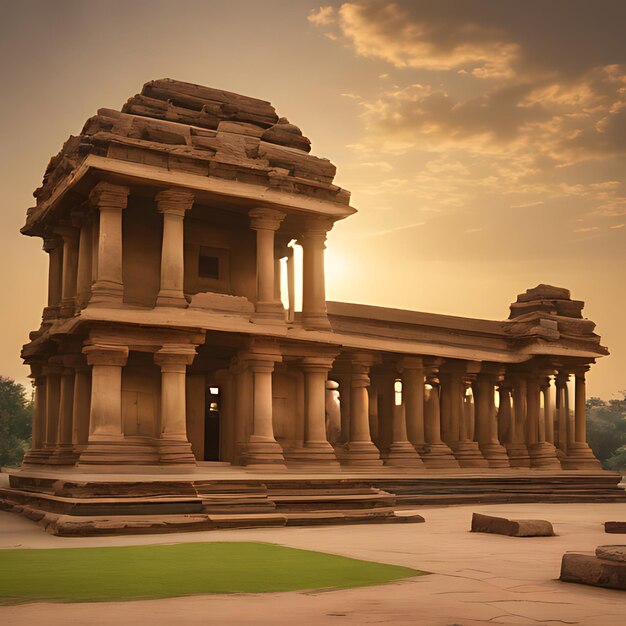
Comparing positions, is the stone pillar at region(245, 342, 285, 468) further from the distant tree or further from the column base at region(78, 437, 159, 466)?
the distant tree

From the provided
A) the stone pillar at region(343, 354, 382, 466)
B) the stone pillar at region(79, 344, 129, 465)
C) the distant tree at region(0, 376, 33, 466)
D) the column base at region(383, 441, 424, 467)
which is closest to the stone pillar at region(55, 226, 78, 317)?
the stone pillar at region(79, 344, 129, 465)

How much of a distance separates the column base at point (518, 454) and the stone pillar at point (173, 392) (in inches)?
700

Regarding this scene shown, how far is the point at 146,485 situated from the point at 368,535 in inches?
207

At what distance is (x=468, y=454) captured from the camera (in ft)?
117

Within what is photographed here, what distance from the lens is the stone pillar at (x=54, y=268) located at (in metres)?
30.8

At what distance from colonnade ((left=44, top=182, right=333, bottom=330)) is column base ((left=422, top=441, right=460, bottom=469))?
25.6 feet

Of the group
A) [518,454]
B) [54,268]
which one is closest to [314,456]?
[54,268]

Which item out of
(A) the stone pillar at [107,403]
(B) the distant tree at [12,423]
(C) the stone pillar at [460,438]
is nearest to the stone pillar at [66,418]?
(A) the stone pillar at [107,403]

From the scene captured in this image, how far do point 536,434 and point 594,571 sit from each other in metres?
29.3

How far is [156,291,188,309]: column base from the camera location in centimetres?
2533

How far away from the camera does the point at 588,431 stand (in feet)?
268

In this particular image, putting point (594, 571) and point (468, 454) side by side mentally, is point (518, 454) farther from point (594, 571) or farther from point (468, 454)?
point (594, 571)

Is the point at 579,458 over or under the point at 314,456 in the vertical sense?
under

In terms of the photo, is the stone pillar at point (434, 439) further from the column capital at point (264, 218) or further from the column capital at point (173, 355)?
the column capital at point (173, 355)
